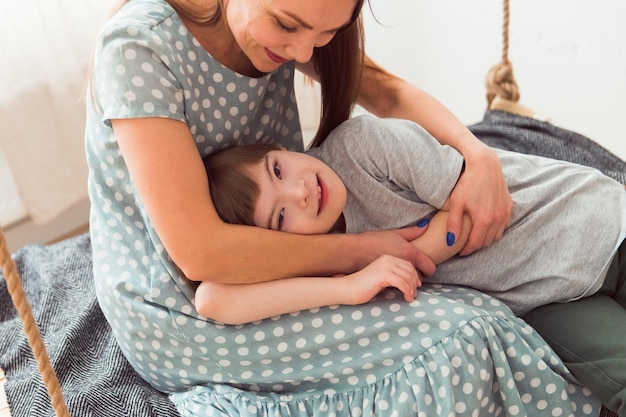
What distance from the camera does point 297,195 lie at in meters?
1.20

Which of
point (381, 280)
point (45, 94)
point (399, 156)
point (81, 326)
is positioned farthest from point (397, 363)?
point (45, 94)

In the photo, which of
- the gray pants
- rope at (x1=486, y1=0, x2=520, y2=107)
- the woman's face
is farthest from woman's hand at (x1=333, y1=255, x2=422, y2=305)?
rope at (x1=486, y1=0, x2=520, y2=107)

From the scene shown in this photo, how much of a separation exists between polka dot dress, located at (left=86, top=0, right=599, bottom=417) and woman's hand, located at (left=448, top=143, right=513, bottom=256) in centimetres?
11

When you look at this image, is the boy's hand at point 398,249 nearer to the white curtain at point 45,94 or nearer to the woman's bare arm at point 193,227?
the woman's bare arm at point 193,227

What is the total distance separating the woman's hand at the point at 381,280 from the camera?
116 centimetres

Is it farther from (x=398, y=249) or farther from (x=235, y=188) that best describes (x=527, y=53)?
(x=235, y=188)

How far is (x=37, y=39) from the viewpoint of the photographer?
2148mm

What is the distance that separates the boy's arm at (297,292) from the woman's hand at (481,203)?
0.14 metres

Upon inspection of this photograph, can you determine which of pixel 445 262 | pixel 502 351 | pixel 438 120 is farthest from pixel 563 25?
pixel 502 351

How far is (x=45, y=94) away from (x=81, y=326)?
1.00 metres

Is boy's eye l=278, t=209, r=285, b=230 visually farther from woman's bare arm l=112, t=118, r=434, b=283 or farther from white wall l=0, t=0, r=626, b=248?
white wall l=0, t=0, r=626, b=248

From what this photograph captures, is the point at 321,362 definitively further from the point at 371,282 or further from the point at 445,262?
the point at 445,262

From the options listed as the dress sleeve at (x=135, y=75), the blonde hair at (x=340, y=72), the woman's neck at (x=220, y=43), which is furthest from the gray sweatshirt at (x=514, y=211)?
the dress sleeve at (x=135, y=75)

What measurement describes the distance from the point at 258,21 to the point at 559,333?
0.72 metres
